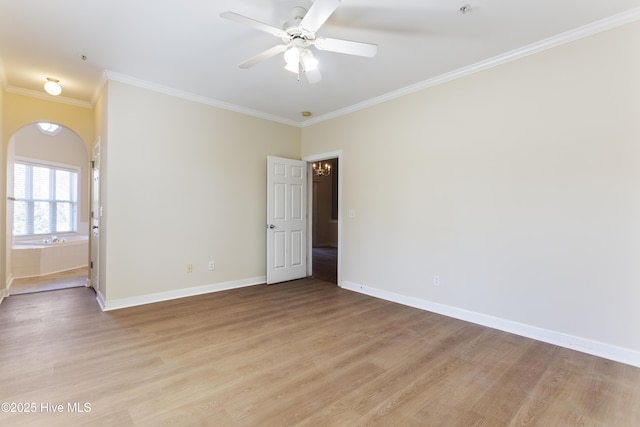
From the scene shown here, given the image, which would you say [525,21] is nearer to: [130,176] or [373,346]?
[373,346]

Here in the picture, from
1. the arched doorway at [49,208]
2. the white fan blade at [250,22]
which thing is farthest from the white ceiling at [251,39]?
the arched doorway at [49,208]

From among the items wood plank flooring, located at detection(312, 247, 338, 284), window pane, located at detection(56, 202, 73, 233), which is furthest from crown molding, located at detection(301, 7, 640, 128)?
window pane, located at detection(56, 202, 73, 233)

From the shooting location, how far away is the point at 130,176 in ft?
12.1

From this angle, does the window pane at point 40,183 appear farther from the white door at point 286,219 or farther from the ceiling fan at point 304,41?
the ceiling fan at point 304,41

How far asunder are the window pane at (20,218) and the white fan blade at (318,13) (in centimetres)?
749

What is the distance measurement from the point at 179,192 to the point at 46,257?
3.40 metres

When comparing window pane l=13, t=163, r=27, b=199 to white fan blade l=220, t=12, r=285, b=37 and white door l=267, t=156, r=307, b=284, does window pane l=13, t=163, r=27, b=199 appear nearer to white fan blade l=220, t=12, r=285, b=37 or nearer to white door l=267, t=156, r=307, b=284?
white door l=267, t=156, r=307, b=284

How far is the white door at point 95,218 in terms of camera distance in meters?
4.00

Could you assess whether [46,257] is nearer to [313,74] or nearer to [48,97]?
[48,97]

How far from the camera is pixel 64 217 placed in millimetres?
6996

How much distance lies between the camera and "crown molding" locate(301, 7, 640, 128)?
95.5 inches

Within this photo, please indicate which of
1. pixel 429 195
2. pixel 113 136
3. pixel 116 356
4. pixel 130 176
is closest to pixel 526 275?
pixel 429 195

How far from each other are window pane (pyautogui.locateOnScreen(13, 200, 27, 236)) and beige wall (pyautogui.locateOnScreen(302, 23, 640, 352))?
732cm

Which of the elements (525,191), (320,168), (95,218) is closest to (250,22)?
(525,191)
